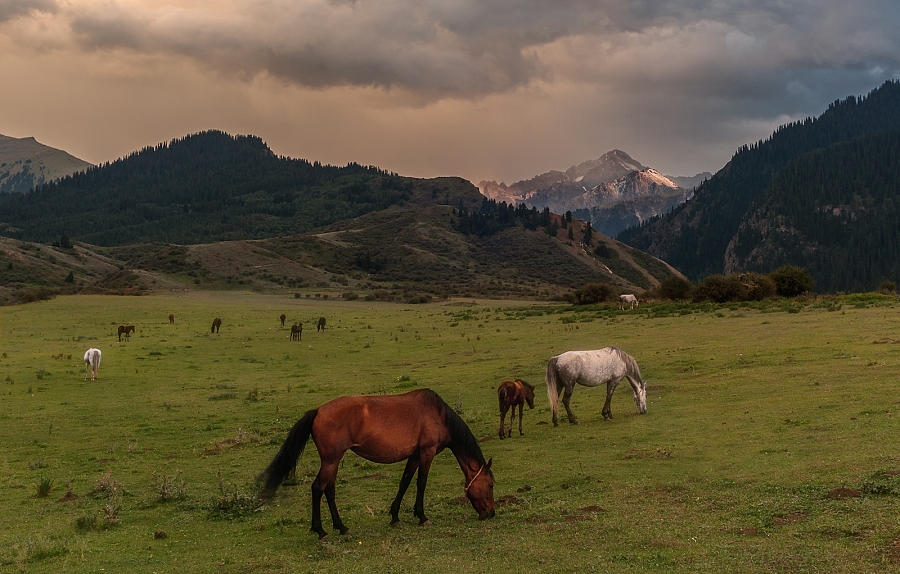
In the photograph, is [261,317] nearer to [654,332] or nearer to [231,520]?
[654,332]

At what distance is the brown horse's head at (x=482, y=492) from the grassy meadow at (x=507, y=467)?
271 mm

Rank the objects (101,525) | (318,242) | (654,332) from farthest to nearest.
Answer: (318,242) → (654,332) → (101,525)

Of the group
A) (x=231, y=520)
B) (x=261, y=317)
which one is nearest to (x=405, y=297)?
(x=261, y=317)

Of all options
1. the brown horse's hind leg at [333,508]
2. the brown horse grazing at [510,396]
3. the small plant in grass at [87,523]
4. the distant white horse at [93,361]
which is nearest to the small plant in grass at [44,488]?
the small plant in grass at [87,523]

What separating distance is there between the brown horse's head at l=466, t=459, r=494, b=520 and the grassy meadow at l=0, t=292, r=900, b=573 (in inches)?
10.7

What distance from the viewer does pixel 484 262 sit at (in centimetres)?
18488

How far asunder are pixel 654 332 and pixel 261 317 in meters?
42.5

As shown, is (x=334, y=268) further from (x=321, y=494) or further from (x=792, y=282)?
(x=321, y=494)

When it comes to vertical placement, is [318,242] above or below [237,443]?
above

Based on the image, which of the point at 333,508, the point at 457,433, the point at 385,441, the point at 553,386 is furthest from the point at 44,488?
the point at 553,386

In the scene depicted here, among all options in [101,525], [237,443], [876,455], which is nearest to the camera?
[101,525]

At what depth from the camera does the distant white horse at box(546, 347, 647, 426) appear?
19.8 meters

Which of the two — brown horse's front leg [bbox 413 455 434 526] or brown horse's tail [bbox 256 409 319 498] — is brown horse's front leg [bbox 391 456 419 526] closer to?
brown horse's front leg [bbox 413 455 434 526]

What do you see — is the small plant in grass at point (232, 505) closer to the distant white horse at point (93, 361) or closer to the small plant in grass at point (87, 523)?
the small plant in grass at point (87, 523)
